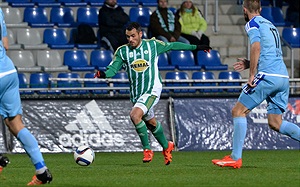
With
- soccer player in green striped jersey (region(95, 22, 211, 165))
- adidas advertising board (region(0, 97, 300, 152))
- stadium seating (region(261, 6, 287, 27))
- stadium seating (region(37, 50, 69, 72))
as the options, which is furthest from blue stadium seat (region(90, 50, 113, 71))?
soccer player in green striped jersey (region(95, 22, 211, 165))

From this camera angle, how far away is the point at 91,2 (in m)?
22.0

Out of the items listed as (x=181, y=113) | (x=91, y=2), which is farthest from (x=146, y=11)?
(x=181, y=113)

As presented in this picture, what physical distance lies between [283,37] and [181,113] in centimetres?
604

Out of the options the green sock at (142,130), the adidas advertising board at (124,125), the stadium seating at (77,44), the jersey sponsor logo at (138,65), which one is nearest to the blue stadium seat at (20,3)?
the stadium seating at (77,44)

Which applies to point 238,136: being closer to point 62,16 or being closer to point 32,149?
point 32,149

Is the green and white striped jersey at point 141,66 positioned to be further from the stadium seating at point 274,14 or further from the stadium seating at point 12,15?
the stadium seating at point 274,14

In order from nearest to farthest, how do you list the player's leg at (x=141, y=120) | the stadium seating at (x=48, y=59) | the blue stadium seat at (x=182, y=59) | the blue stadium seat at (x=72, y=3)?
the player's leg at (x=141, y=120)
the stadium seating at (x=48, y=59)
the blue stadium seat at (x=182, y=59)
the blue stadium seat at (x=72, y=3)

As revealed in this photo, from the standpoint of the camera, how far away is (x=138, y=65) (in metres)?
13.1

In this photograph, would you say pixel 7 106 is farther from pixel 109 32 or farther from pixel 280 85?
pixel 109 32

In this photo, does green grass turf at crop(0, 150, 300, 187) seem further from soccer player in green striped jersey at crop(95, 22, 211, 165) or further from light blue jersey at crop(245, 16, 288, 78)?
light blue jersey at crop(245, 16, 288, 78)

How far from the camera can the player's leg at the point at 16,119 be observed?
8625 millimetres

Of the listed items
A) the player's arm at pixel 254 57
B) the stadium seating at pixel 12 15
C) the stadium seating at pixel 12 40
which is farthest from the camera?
the stadium seating at pixel 12 15

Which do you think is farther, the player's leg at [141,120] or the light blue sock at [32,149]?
the player's leg at [141,120]

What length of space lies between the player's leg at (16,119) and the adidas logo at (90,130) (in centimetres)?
831
